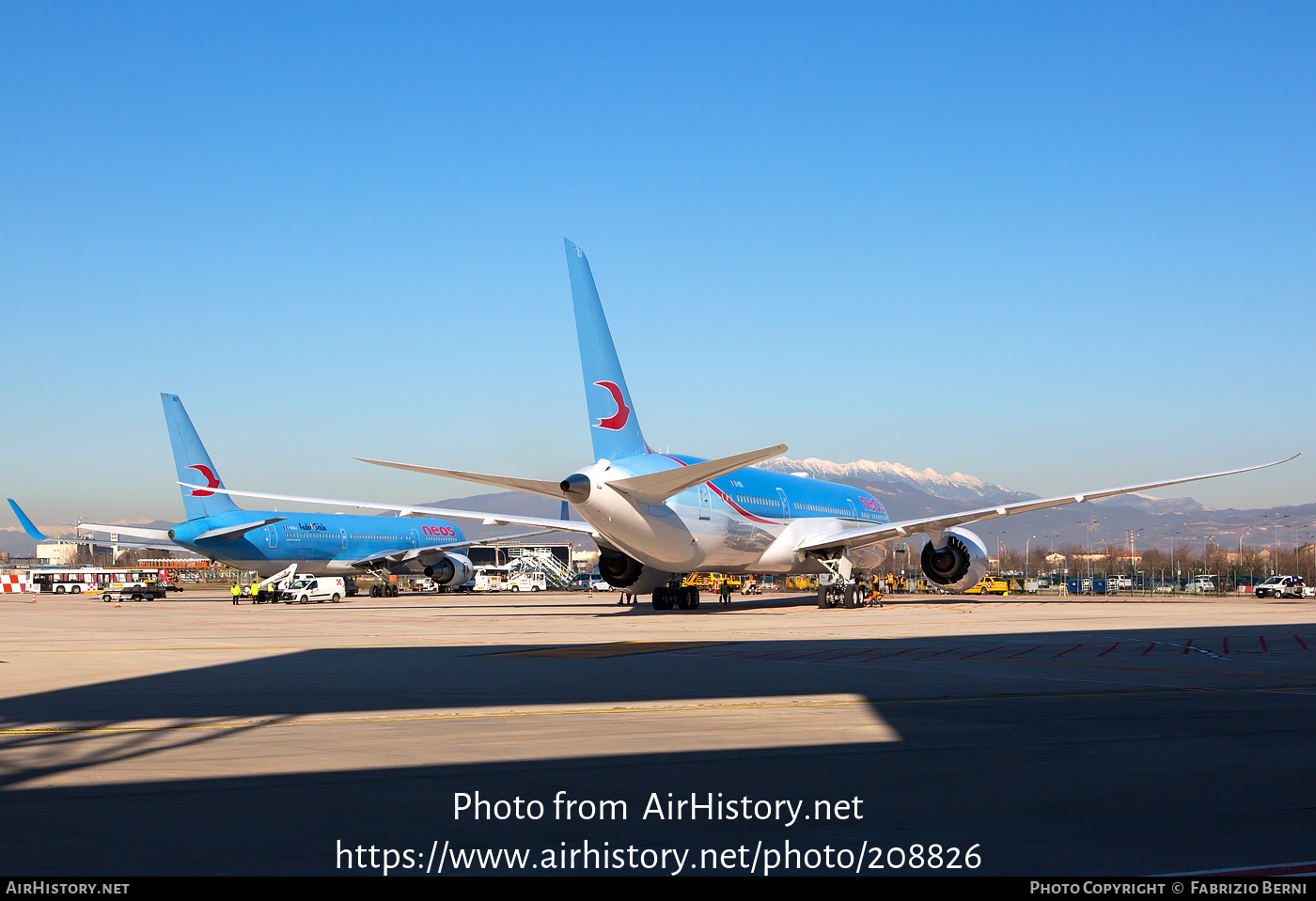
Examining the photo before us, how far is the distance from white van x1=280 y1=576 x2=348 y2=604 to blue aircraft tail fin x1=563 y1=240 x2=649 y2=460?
3180 centimetres

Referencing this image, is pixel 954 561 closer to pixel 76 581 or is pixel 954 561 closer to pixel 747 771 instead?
pixel 747 771

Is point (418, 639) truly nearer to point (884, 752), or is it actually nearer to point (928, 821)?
point (884, 752)

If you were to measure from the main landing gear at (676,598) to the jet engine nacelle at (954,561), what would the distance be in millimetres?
10822

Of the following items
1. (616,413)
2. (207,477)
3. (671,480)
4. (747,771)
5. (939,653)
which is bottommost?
(939,653)

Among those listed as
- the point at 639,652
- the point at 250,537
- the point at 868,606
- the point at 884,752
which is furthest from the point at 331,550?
the point at 884,752

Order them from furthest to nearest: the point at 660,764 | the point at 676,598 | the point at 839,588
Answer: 1. the point at 839,588
2. the point at 676,598
3. the point at 660,764

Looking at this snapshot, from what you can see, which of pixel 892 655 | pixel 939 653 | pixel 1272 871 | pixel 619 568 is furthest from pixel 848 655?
pixel 619 568

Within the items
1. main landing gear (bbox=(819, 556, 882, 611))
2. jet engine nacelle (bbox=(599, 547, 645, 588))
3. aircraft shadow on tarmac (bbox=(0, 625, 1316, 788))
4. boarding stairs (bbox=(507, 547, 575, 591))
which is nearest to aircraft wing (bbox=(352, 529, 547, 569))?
boarding stairs (bbox=(507, 547, 575, 591))

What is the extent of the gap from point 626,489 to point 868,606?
17631mm

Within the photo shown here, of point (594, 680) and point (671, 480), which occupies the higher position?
point (671, 480)

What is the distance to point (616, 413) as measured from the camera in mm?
34281

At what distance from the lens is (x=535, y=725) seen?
1092 cm

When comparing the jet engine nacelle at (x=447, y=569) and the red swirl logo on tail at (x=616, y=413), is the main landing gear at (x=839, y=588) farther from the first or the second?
the jet engine nacelle at (x=447, y=569)

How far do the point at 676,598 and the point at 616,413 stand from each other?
9.87 meters
